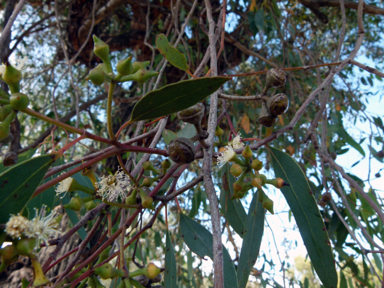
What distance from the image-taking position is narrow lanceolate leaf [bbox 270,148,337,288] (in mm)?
782

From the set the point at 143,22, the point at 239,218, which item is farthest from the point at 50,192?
the point at 143,22

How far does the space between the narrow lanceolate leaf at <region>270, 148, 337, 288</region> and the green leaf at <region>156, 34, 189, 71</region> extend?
431 millimetres

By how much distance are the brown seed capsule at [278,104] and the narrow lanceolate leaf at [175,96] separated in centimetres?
26

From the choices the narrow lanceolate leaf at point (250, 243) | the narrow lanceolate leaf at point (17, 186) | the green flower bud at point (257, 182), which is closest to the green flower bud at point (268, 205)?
the green flower bud at point (257, 182)

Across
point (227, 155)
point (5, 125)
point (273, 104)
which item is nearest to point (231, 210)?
point (227, 155)

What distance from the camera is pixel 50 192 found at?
3.41ft

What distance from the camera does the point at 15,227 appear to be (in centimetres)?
52

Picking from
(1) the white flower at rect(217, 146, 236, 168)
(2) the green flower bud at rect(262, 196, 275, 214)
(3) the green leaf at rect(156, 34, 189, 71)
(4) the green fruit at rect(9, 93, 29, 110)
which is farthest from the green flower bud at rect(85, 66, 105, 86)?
(2) the green flower bud at rect(262, 196, 275, 214)

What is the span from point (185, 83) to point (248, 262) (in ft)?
2.05

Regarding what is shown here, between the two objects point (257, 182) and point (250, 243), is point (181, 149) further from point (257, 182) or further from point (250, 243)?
point (250, 243)

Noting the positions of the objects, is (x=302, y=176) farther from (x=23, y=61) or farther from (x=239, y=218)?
(x=23, y=61)

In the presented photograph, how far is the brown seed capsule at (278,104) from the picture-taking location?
0.76 m

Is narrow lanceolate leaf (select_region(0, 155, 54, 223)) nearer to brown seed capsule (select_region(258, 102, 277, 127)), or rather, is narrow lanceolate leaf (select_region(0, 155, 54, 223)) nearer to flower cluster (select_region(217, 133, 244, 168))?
flower cluster (select_region(217, 133, 244, 168))

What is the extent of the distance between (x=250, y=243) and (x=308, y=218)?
20 centimetres
